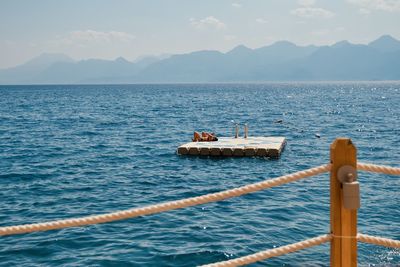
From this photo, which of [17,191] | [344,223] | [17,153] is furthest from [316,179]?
[17,153]

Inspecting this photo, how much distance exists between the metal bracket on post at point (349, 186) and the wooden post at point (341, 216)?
0.11ft

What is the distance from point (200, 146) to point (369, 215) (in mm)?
16186

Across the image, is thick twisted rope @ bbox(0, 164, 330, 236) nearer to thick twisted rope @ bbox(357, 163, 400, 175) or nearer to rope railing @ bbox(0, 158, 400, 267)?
rope railing @ bbox(0, 158, 400, 267)

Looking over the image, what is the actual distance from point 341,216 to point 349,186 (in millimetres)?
243

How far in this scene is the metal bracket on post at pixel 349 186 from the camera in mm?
2900

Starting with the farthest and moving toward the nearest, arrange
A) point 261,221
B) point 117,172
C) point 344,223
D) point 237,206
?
point 117,172, point 237,206, point 261,221, point 344,223

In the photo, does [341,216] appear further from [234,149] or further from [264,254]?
[234,149]

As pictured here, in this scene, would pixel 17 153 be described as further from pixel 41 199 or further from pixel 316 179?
pixel 316 179

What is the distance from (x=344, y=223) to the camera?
299 centimetres

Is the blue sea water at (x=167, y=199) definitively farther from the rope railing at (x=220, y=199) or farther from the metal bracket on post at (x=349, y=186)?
the metal bracket on post at (x=349, y=186)

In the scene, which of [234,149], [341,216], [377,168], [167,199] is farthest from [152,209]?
[234,149]

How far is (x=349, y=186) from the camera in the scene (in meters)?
2.89

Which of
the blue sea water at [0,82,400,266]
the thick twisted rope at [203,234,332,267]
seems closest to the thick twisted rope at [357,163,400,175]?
the thick twisted rope at [203,234,332,267]

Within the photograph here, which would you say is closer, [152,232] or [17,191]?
[152,232]
